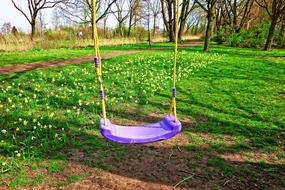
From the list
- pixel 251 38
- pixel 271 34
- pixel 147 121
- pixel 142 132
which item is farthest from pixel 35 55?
pixel 251 38

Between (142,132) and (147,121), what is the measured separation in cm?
151

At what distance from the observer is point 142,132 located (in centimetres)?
376

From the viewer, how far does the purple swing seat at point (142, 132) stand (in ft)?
11.0

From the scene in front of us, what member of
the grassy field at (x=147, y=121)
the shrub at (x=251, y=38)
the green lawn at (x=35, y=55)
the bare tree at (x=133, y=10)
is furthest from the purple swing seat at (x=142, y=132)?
the bare tree at (x=133, y=10)

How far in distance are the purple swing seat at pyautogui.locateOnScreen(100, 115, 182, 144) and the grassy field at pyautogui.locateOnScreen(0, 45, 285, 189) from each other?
1.29 ft

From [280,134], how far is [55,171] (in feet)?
13.0

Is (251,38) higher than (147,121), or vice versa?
(251,38)

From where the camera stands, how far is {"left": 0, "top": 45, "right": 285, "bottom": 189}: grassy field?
340cm

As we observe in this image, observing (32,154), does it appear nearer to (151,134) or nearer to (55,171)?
(55,171)

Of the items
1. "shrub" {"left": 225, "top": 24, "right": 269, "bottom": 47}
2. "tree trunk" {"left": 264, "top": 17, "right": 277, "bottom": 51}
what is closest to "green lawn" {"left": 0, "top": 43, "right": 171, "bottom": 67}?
"tree trunk" {"left": 264, "top": 17, "right": 277, "bottom": 51}

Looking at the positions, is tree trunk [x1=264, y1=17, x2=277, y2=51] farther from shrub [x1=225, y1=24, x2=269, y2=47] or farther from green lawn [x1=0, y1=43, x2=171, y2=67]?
green lawn [x1=0, y1=43, x2=171, y2=67]

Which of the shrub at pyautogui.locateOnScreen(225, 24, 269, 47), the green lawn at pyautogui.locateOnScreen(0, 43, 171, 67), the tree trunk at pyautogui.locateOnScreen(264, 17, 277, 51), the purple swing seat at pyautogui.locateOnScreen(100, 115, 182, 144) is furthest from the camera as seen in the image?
the shrub at pyautogui.locateOnScreen(225, 24, 269, 47)

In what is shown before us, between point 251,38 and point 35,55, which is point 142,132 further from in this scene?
point 251,38

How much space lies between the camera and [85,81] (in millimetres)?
8094
